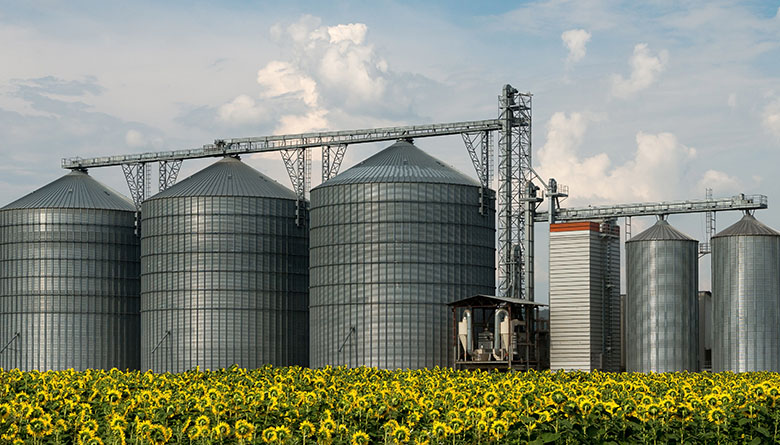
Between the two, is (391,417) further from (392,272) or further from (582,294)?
(392,272)

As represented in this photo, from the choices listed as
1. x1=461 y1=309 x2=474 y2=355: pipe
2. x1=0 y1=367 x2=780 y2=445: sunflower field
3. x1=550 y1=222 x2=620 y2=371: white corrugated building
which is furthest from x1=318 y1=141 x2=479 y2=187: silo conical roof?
x1=0 y1=367 x2=780 y2=445: sunflower field

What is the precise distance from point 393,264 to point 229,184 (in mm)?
18134

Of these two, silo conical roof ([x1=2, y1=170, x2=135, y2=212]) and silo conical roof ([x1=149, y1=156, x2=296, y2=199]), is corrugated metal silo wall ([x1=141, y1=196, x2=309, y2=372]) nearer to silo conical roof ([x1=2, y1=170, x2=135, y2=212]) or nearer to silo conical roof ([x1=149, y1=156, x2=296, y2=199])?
silo conical roof ([x1=149, y1=156, x2=296, y2=199])

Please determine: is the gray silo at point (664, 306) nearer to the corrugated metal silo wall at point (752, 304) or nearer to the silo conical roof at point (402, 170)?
the corrugated metal silo wall at point (752, 304)

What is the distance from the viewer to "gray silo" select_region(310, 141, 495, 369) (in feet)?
290

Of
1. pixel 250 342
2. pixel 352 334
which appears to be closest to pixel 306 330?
pixel 250 342

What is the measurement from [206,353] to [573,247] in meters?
31.2

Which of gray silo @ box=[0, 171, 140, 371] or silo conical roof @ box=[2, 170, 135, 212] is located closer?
gray silo @ box=[0, 171, 140, 371]

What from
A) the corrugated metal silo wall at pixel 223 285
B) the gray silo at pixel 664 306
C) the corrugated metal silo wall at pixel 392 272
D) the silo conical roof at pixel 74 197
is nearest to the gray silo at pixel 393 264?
the corrugated metal silo wall at pixel 392 272

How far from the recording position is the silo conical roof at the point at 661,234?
85.6 metres

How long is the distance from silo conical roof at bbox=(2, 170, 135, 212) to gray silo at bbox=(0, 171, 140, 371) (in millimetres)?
129

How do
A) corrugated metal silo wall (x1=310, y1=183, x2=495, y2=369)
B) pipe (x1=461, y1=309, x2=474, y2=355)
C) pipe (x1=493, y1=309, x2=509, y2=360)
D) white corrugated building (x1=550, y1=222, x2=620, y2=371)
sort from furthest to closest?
1. corrugated metal silo wall (x1=310, y1=183, x2=495, y2=369)
2. pipe (x1=461, y1=309, x2=474, y2=355)
3. white corrugated building (x1=550, y1=222, x2=620, y2=371)
4. pipe (x1=493, y1=309, x2=509, y2=360)

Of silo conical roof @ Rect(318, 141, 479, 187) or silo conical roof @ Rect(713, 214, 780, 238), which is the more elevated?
silo conical roof @ Rect(318, 141, 479, 187)

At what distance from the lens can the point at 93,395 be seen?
106ft
